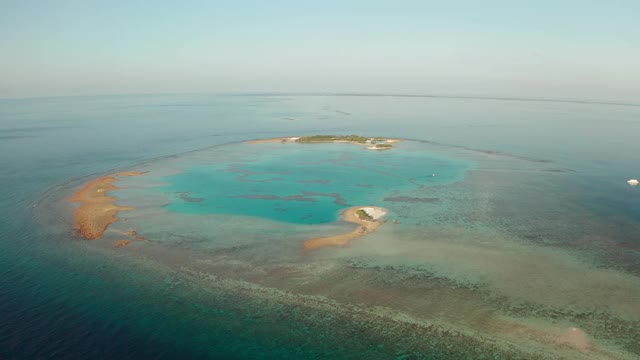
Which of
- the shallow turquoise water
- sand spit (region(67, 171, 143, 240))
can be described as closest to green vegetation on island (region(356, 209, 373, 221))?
the shallow turquoise water

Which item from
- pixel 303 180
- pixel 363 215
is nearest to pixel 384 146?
pixel 303 180

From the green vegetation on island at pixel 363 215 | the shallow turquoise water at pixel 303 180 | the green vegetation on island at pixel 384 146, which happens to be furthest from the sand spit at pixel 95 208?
the green vegetation on island at pixel 384 146

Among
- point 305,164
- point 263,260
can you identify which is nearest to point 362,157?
point 305,164

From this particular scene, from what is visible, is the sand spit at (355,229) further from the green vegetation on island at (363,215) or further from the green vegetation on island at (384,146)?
the green vegetation on island at (384,146)

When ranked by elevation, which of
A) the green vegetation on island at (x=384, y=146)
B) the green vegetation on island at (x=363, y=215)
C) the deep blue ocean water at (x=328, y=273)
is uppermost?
the green vegetation on island at (x=384, y=146)

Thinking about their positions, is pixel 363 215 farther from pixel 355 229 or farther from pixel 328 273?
pixel 328 273

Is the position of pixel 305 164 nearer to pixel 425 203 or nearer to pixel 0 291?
pixel 425 203

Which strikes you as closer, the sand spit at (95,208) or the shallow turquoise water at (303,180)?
the sand spit at (95,208)
